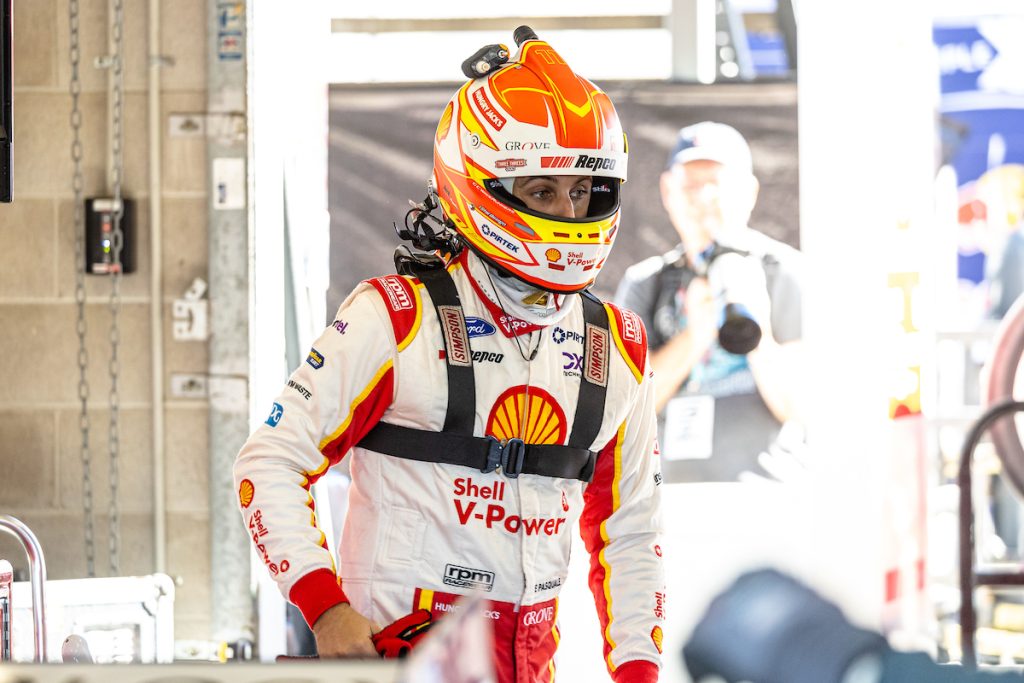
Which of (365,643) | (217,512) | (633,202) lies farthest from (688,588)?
(365,643)

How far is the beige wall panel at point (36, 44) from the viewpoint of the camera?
3.47m

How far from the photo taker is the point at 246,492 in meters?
1.53

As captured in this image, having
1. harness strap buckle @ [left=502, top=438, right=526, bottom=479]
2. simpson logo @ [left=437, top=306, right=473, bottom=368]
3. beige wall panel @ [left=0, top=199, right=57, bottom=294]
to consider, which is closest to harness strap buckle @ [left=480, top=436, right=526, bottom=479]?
harness strap buckle @ [left=502, top=438, right=526, bottom=479]

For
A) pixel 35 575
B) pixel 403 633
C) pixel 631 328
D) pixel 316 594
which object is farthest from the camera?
pixel 35 575

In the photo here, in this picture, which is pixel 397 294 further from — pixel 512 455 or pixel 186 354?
pixel 186 354

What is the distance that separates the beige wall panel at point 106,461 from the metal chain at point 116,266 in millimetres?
14

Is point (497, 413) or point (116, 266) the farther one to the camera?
point (116, 266)

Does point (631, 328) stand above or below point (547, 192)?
below

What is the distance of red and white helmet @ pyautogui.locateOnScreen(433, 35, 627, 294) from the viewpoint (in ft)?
5.59

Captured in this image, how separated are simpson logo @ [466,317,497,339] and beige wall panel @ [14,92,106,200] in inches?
86.3

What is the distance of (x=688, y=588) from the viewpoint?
12.2 ft

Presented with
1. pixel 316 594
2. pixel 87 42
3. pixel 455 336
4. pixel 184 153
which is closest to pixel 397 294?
pixel 455 336

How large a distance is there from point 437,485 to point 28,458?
2320 millimetres

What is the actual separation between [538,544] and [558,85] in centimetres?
69
